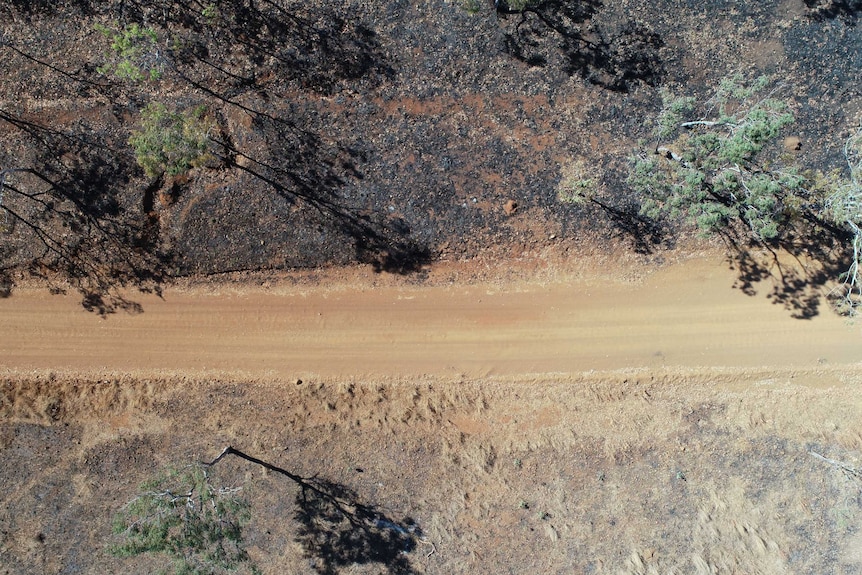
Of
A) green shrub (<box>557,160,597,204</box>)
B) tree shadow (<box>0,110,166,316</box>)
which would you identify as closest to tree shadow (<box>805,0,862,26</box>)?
green shrub (<box>557,160,597,204</box>)

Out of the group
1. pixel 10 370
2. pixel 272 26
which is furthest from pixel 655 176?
pixel 10 370

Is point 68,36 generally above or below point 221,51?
below

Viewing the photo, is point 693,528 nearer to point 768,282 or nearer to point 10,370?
point 768,282

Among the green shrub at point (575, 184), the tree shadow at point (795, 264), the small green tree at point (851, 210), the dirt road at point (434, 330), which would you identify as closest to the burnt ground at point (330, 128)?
the green shrub at point (575, 184)

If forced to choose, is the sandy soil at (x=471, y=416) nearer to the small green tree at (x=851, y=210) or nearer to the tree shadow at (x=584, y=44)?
the small green tree at (x=851, y=210)

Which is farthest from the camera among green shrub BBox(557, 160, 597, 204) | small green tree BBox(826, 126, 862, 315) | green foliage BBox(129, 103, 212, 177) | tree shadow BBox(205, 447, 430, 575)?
green shrub BBox(557, 160, 597, 204)

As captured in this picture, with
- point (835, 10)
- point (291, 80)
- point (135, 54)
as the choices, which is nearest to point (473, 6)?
point (291, 80)

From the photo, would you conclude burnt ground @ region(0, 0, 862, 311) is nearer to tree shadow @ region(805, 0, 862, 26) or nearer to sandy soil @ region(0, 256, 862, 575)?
tree shadow @ region(805, 0, 862, 26)
